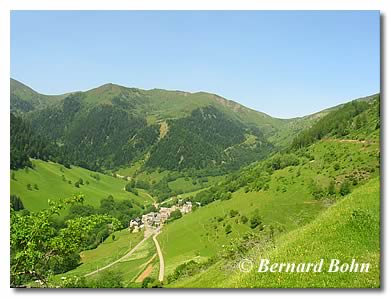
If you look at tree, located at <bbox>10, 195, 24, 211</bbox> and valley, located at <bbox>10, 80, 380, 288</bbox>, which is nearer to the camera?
valley, located at <bbox>10, 80, 380, 288</bbox>

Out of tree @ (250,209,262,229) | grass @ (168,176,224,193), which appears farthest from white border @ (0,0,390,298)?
grass @ (168,176,224,193)

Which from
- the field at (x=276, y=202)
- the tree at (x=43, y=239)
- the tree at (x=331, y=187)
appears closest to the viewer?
the tree at (x=43, y=239)

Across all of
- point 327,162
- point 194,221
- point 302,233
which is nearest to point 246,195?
point 194,221

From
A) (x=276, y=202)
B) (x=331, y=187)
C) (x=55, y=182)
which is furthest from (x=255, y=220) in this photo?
(x=55, y=182)

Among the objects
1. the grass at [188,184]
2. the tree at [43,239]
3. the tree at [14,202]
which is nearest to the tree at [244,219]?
the tree at [14,202]

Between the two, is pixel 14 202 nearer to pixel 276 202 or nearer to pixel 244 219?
pixel 244 219

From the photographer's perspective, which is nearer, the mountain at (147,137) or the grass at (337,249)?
the grass at (337,249)

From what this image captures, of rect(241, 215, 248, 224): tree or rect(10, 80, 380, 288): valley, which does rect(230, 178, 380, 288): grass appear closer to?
rect(10, 80, 380, 288): valley

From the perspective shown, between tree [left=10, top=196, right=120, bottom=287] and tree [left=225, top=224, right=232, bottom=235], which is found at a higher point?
tree [left=10, top=196, right=120, bottom=287]

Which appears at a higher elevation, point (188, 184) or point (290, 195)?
point (290, 195)
